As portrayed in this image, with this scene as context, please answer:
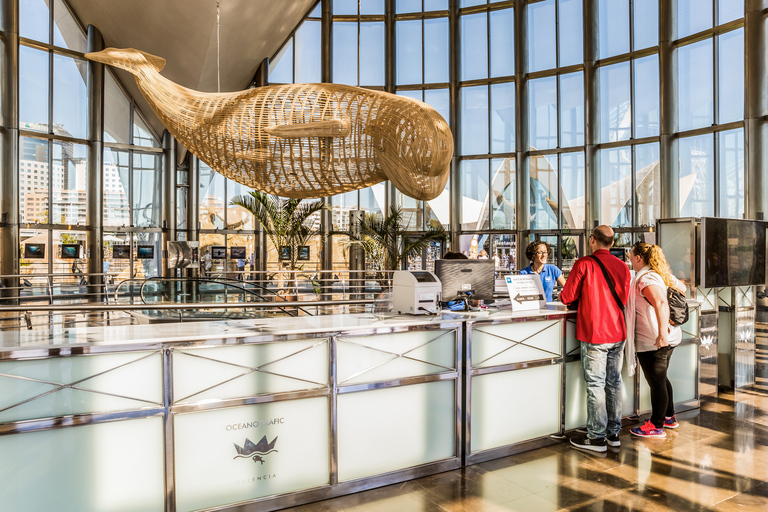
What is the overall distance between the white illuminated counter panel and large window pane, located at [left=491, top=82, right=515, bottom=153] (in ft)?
41.1

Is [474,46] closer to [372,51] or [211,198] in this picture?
[372,51]

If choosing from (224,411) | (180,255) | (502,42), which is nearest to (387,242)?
(180,255)

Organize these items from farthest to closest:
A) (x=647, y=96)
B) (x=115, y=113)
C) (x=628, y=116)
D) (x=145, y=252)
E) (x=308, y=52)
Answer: (x=308, y=52), (x=145, y=252), (x=115, y=113), (x=628, y=116), (x=647, y=96)

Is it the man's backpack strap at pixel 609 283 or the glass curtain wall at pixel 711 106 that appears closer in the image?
the man's backpack strap at pixel 609 283

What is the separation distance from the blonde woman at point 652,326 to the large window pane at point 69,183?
13.5 meters

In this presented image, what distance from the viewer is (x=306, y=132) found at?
339 cm

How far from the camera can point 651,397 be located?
14.8 feet

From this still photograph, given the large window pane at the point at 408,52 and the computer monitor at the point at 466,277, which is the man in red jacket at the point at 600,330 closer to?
the computer monitor at the point at 466,277

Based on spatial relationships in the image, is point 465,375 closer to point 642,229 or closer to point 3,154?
point 642,229

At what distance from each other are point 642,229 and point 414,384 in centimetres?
1155

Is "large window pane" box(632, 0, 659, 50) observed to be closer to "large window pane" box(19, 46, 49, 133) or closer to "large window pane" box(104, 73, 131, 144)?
"large window pane" box(104, 73, 131, 144)

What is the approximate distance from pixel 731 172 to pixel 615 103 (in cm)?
350

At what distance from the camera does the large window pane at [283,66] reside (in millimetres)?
15844

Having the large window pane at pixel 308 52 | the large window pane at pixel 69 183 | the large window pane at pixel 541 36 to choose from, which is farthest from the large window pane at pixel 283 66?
the large window pane at pixel 541 36
